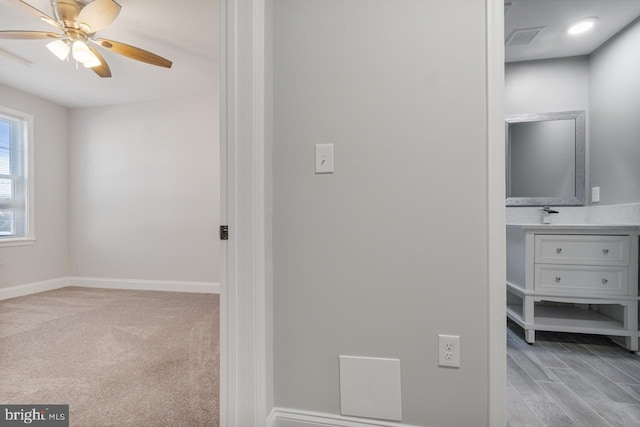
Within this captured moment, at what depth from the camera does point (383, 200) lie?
1187 mm

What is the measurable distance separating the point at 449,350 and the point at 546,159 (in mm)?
2374

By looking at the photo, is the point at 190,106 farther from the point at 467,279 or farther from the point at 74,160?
the point at 467,279

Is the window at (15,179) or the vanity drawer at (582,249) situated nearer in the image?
the vanity drawer at (582,249)

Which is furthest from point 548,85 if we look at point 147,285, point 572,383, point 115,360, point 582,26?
point 147,285

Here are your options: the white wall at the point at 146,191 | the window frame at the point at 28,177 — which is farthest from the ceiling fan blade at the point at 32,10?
the window frame at the point at 28,177

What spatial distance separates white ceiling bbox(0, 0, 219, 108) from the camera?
2.21 metres

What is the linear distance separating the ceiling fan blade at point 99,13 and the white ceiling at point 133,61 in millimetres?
257

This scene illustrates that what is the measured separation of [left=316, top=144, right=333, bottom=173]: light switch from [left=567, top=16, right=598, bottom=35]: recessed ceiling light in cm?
239

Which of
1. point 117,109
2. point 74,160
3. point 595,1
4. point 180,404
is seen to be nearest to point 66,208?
point 74,160

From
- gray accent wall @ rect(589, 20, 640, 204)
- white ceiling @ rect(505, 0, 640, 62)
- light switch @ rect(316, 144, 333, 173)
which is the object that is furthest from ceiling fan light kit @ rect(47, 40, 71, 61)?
gray accent wall @ rect(589, 20, 640, 204)

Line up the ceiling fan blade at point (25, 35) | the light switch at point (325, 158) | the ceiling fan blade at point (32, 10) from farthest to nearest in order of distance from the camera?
the ceiling fan blade at point (25, 35)
the ceiling fan blade at point (32, 10)
the light switch at point (325, 158)

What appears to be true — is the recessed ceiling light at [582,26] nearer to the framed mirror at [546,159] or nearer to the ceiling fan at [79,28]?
the framed mirror at [546,159]

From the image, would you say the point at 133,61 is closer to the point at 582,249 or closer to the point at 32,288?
the point at 32,288

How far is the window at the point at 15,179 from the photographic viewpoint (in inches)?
139
